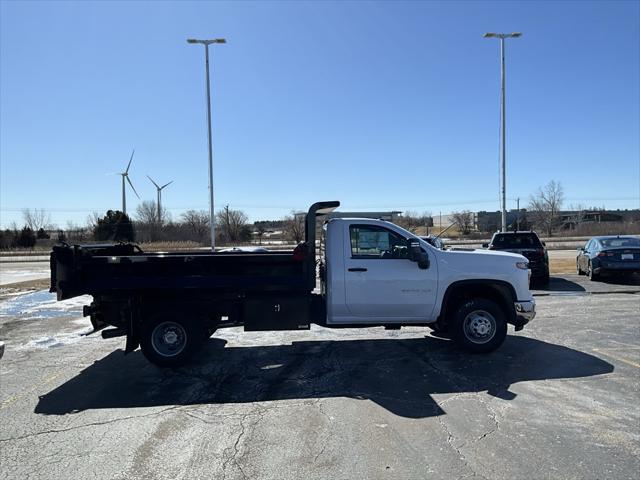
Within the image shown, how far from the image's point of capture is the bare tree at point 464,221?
2665 inches

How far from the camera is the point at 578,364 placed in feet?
21.2

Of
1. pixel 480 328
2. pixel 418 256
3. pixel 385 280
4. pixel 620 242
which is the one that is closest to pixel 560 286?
pixel 620 242

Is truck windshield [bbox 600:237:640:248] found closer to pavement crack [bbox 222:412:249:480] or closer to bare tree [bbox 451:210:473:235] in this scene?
pavement crack [bbox 222:412:249:480]

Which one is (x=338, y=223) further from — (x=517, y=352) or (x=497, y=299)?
(x=517, y=352)

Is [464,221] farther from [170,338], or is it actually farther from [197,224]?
[170,338]

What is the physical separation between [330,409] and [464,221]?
220 ft

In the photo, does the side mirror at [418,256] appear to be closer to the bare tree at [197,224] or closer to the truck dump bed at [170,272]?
the truck dump bed at [170,272]

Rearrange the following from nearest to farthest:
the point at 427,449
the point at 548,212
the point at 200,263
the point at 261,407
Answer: the point at 427,449
the point at 261,407
the point at 200,263
the point at 548,212

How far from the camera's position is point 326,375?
6.19 m

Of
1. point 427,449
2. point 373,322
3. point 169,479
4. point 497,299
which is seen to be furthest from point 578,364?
point 169,479

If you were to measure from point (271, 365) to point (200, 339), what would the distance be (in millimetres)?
1082

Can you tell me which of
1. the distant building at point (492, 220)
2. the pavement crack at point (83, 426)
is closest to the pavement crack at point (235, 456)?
the pavement crack at point (83, 426)

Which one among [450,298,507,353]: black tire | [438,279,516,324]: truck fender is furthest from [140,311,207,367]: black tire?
[450,298,507,353]: black tire

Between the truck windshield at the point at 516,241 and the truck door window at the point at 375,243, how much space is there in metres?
9.52
